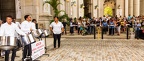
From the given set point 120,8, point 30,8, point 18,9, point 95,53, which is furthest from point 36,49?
point 120,8

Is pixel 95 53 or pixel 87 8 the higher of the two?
pixel 87 8

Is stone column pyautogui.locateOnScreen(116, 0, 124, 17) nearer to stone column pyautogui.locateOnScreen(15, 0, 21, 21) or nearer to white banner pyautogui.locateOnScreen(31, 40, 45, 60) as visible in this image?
stone column pyautogui.locateOnScreen(15, 0, 21, 21)

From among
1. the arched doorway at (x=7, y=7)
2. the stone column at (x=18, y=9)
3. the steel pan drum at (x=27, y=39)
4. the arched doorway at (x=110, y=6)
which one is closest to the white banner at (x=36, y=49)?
the steel pan drum at (x=27, y=39)

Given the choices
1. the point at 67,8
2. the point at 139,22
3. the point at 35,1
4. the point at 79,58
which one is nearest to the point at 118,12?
the point at 67,8

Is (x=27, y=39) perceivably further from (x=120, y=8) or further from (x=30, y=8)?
(x=120, y=8)

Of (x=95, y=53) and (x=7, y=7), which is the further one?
(x=7, y=7)

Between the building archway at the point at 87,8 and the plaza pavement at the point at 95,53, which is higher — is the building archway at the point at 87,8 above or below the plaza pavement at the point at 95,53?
above

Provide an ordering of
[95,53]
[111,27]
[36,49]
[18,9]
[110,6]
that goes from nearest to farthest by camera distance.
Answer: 1. [36,49]
2. [95,53]
3. [18,9]
4. [111,27]
5. [110,6]

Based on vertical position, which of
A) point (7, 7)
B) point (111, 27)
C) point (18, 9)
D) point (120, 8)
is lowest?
point (111, 27)

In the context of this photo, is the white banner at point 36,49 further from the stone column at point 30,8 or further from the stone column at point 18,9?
the stone column at point 18,9

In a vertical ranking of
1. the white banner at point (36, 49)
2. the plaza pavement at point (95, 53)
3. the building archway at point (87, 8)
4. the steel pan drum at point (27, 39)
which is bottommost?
the plaza pavement at point (95, 53)

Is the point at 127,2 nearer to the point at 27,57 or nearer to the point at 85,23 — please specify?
the point at 85,23

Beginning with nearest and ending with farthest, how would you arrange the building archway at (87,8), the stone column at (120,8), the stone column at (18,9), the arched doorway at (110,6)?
the stone column at (18,9)
the stone column at (120,8)
the building archway at (87,8)
the arched doorway at (110,6)

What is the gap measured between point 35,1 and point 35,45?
13.9 meters
